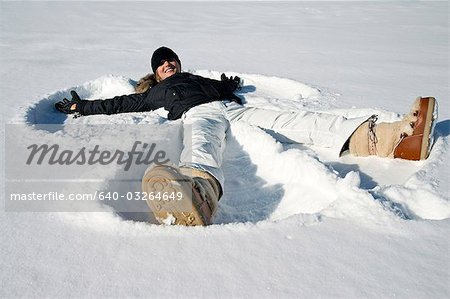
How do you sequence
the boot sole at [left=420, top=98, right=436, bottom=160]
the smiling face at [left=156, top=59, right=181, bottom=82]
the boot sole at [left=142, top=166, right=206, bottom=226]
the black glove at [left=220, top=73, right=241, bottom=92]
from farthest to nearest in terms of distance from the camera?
the black glove at [left=220, top=73, right=241, bottom=92] → the smiling face at [left=156, top=59, right=181, bottom=82] → the boot sole at [left=420, top=98, right=436, bottom=160] → the boot sole at [left=142, top=166, right=206, bottom=226]

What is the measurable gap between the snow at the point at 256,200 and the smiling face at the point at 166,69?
0.43 metres

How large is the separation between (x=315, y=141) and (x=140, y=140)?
37.3 inches

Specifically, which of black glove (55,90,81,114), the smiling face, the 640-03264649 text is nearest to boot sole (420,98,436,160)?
the 640-03264649 text

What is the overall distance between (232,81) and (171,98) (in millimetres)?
826

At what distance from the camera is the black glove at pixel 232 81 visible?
10.5 feet

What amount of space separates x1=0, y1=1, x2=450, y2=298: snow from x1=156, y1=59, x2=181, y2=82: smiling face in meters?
0.43

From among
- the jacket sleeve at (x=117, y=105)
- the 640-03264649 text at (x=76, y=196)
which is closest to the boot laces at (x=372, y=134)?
the 640-03264649 text at (x=76, y=196)

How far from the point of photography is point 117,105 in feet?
8.62

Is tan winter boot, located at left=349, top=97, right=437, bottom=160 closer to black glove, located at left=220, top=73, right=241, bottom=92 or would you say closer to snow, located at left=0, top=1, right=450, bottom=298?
snow, located at left=0, top=1, right=450, bottom=298

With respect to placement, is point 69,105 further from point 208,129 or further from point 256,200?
point 256,200

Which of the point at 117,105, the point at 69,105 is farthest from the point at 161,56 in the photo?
the point at 69,105

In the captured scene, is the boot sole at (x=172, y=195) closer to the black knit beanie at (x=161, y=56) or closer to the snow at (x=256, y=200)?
the snow at (x=256, y=200)

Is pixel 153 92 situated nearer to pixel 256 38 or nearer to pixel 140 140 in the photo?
pixel 140 140

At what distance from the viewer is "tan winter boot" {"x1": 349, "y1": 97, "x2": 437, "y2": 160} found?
190cm
